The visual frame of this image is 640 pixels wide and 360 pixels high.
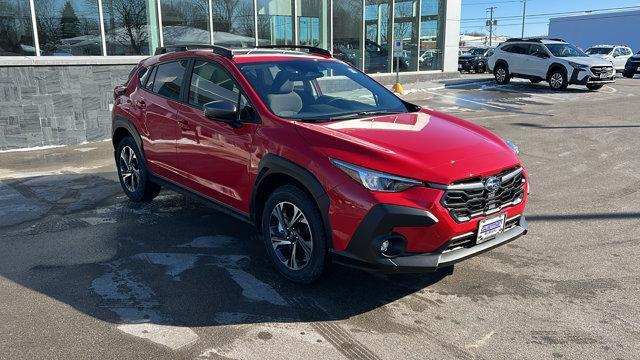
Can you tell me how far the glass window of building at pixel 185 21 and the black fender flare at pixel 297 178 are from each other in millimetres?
9489

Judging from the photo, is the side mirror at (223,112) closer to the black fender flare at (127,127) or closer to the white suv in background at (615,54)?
the black fender flare at (127,127)

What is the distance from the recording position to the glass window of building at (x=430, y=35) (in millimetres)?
21159

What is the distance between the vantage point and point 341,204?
11.4 ft

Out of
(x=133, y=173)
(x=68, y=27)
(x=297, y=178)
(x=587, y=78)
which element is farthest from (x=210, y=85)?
(x=587, y=78)

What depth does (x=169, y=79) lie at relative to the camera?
5.49 metres

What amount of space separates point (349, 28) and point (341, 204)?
15.5 metres

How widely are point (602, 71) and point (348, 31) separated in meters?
9.56

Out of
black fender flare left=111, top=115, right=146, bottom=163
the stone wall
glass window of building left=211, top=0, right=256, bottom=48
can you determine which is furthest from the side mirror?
glass window of building left=211, top=0, right=256, bottom=48

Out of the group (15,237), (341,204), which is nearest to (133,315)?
(341,204)

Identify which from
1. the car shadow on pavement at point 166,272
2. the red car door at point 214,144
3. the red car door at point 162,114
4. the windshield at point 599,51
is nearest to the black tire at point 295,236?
the car shadow on pavement at point 166,272

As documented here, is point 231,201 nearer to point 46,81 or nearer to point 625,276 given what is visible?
point 625,276

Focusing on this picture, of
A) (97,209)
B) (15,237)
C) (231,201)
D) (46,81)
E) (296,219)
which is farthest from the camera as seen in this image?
(46,81)

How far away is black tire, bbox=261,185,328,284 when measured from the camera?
374 cm

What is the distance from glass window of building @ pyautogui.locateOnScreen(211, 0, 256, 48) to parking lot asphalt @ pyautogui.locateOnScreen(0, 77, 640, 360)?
26.2ft
